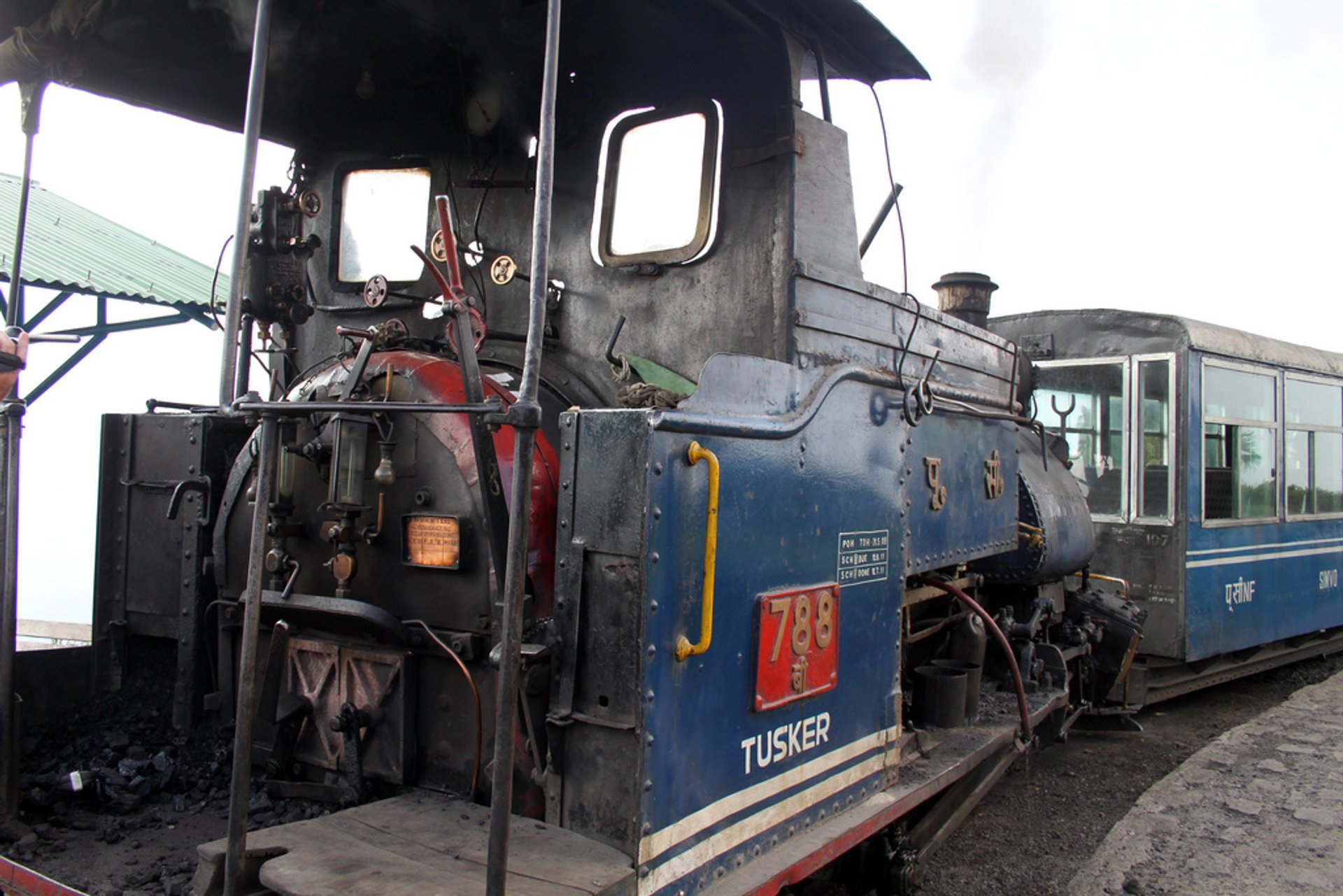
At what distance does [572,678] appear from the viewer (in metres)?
2.43

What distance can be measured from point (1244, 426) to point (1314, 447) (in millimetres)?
1501

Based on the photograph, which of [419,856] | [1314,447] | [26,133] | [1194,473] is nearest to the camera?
[419,856]

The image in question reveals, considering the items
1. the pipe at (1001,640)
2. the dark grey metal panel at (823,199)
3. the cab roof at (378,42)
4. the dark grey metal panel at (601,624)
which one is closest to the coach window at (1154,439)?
the pipe at (1001,640)

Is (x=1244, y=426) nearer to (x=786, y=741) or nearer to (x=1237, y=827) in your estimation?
(x=1237, y=827)

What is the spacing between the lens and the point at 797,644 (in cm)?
293

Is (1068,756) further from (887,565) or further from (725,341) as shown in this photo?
(725,341)

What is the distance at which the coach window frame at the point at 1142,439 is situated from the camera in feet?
26.1


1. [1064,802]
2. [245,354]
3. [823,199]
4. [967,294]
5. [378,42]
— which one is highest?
[378,42]

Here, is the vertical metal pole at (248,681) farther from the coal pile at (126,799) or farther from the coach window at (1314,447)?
the coach window at (1314,447)

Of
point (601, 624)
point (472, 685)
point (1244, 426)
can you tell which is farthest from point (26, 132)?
point (1244, 426)

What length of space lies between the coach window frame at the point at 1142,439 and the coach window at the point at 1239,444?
373 millimetres

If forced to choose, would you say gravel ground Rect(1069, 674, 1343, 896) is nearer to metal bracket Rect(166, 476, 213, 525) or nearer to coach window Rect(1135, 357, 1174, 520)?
coach window Rect(1135, 357, 1174, 520)

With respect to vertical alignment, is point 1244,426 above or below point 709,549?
above

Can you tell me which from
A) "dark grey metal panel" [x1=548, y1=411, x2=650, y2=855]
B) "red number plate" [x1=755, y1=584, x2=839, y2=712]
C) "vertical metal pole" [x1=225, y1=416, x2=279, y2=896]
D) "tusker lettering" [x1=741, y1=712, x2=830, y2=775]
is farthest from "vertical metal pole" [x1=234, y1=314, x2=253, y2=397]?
"tusker lettering" [x1=741, y1=712, x2=830, y2=775]
